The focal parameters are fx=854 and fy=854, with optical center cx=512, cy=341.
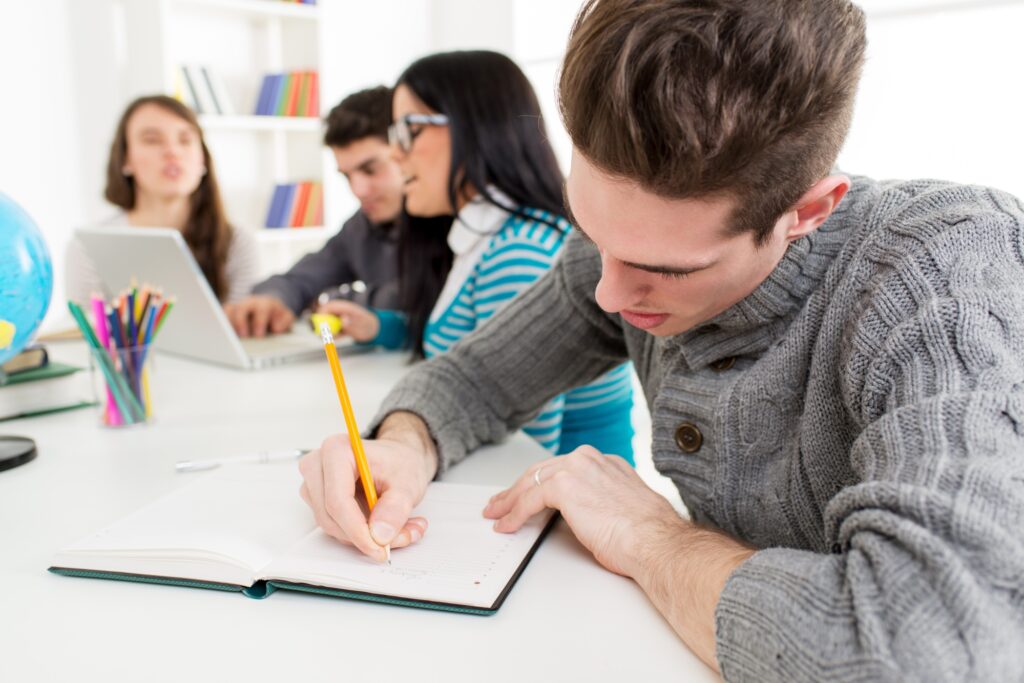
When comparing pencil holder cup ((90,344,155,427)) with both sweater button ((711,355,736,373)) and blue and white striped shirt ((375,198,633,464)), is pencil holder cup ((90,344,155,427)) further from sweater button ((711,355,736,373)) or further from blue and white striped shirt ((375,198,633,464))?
sweater button ((711,355,736,373))

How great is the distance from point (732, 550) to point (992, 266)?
1.07 feet

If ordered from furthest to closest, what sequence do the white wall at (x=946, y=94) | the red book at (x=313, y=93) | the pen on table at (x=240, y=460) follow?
1. the red book at (x=313, y=93)
2. the white wall at (x=946, y=94)
3. the pen on table at (x=240, y=460)

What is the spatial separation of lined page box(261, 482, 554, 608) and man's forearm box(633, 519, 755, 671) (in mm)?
119

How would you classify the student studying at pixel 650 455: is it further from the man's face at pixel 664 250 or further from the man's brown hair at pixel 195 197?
the man's brown hair at pixel 195 197

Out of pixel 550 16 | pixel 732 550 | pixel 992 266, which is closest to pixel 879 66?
pixel 550 16

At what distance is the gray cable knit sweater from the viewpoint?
0.53 metres

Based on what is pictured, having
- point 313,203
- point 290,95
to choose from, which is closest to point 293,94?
point 290,95

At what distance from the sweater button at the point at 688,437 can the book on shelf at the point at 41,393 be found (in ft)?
3.21

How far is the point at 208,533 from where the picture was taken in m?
0.79

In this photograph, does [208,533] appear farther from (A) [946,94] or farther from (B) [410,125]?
(A) [946,94]

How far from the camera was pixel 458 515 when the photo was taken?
0.86 m

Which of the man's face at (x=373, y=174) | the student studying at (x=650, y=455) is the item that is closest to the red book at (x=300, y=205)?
the man's face at (x=373, y=174)

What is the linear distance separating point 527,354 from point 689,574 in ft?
1.85

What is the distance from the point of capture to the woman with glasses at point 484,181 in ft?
5.43
